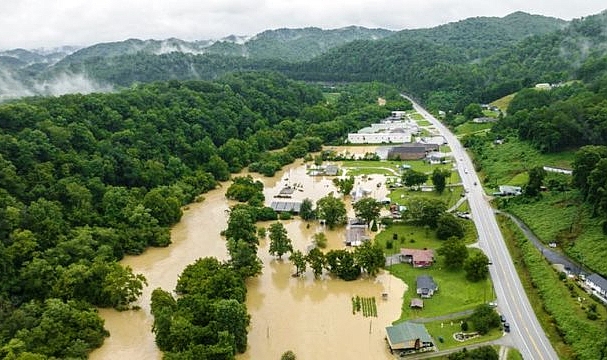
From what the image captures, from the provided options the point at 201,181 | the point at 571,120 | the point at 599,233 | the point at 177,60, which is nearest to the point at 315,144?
the point at 201,181

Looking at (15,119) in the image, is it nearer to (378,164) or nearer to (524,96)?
(378,164)

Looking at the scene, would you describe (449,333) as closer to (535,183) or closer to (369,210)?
(369,210)

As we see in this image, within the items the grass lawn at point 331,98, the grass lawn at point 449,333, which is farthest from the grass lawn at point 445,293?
the grass lawn at point 331,98

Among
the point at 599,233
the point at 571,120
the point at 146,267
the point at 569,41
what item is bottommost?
the point at 146,267

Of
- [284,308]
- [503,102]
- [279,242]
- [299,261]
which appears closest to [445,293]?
[299,261]

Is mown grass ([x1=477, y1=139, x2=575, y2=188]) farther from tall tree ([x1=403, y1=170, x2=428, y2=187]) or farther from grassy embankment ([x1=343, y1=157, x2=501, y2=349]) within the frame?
tall tree ([x1=403, y1=170, x2=428, y2=187])
